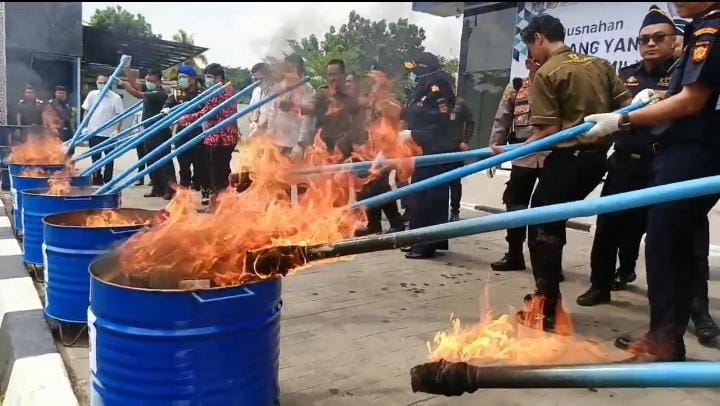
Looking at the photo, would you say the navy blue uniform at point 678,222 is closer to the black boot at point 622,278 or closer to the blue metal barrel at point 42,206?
the black boot at point 622,278

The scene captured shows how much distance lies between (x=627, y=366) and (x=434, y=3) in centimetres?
957

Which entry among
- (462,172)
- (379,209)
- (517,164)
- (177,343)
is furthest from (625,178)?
(177,343)

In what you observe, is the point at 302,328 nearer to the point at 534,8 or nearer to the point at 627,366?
the point at 627,366

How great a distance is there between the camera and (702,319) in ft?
10.9

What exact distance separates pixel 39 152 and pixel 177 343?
5.33 meters

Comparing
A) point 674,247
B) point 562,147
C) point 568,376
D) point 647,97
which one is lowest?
point 568,376

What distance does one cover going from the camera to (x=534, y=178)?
4434mm

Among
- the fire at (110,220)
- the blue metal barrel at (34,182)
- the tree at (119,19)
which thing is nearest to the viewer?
the fire at (110,220)

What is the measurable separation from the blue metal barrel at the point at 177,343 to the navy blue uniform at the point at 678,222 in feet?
6.23

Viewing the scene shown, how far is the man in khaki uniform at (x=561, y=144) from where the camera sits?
3.35 meters

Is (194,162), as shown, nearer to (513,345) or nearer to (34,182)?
(34,182)

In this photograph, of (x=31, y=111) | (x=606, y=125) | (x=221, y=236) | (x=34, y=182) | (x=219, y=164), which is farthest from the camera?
(x=31, y=111)

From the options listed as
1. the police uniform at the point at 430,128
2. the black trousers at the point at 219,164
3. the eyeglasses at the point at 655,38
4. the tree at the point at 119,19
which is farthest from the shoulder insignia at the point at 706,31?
the tree at the point at 119,19

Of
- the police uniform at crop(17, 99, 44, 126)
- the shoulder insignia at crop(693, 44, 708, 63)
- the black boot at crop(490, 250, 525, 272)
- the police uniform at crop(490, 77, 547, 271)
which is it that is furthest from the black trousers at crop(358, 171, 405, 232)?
the police uniform at crop(17, 99, 44, 126)
